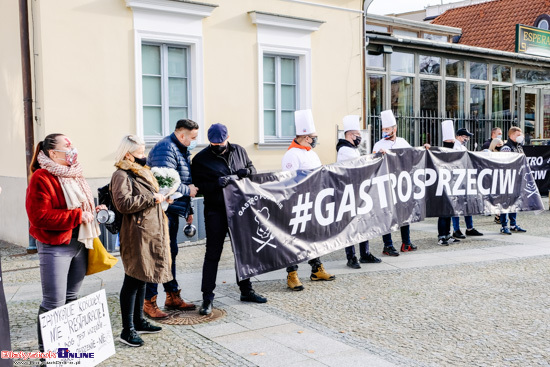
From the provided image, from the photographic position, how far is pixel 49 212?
4340 millimetres

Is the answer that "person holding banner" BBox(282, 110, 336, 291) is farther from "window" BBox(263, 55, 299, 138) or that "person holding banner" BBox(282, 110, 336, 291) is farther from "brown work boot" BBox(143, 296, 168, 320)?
"window" BBox(263, 55, 299, 138)

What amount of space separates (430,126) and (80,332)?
13430 millimetres

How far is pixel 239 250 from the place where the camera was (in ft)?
20.2

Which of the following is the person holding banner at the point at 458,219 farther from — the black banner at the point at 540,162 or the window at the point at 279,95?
the black banner at the point at 540,162

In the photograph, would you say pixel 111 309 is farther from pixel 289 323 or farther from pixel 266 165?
pixel 266 165

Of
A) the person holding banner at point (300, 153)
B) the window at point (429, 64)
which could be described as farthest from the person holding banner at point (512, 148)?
the window at point (429, 64)

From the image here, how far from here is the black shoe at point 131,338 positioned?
4.98 meters

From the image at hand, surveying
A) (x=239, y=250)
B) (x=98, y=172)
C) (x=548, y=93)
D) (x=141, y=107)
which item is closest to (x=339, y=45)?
(x=141, y=107)

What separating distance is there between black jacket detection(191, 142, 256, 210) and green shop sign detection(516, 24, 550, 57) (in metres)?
15.5

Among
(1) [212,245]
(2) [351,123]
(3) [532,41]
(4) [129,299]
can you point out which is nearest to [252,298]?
(1) [212,245]

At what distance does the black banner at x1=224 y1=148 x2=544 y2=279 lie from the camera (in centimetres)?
632

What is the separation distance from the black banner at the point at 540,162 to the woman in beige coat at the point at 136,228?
11775 mm

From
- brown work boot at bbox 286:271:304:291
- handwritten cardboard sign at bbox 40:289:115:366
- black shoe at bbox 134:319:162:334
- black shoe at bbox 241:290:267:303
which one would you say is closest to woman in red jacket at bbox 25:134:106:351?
handwritten cardboard sign at bbox 40:289:115:366

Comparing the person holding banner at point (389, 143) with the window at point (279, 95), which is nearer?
the person holding banner at point (389, 143)
